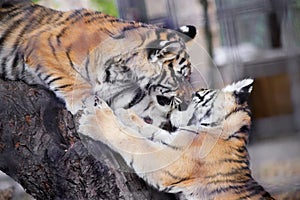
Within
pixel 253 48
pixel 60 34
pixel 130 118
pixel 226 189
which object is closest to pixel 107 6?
pixel 60 34

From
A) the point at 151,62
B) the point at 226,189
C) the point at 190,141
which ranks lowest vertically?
the point at 226,189

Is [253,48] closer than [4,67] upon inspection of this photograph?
No

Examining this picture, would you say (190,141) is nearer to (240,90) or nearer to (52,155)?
(240,90)

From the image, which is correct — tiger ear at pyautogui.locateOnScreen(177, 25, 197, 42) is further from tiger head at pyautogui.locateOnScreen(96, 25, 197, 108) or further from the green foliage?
the green foliage

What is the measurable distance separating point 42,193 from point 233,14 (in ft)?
1.72

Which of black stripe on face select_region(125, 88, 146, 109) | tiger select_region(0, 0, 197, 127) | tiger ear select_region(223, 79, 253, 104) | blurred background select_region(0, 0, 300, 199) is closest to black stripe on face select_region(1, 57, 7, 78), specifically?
tiger select_region(0, 0, 197, 127)

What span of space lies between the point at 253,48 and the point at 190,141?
19.8 inches

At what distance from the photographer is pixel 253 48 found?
1.41 metres

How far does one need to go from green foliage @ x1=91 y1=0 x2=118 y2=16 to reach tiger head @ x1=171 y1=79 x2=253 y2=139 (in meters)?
0.20

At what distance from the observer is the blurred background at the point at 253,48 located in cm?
102

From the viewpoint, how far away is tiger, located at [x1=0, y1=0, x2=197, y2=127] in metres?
0.97

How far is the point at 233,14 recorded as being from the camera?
4.04 feet

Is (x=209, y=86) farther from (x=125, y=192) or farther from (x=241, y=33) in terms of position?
(x=241, y=33)

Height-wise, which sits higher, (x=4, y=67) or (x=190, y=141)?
(x=4, y=67)
